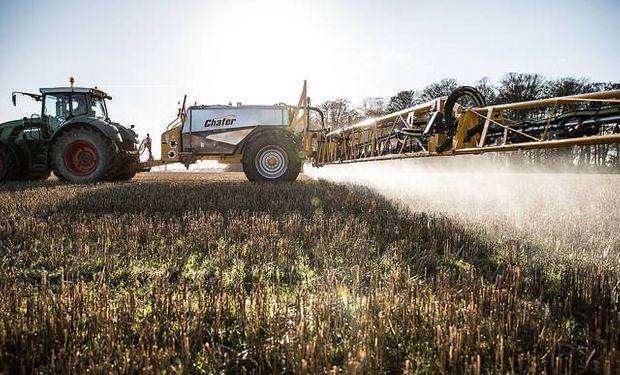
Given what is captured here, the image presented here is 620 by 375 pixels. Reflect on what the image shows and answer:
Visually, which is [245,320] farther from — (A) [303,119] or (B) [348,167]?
(B) [348,167]

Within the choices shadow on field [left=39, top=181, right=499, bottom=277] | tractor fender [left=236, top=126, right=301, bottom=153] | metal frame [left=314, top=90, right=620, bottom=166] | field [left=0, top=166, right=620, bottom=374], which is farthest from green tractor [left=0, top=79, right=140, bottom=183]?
field [left=0, top=166, right=620, bottom=374]

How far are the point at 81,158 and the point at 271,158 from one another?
5.10m

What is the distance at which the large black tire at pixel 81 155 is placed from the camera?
10258mm

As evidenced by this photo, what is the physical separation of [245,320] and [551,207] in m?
7.02

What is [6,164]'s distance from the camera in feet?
35.1

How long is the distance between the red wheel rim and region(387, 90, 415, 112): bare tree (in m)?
32.9

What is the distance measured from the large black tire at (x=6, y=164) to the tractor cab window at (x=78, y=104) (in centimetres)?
199

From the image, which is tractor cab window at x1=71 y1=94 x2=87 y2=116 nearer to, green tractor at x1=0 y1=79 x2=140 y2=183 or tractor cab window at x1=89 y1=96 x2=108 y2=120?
green tractor at x1=0 y1=79 x2=140 y2=183

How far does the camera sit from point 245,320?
6.40ft

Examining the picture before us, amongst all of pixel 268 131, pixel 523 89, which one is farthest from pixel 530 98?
pixel 268 131

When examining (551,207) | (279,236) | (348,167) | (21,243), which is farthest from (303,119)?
(348,167)

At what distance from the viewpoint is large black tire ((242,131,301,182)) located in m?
10.1

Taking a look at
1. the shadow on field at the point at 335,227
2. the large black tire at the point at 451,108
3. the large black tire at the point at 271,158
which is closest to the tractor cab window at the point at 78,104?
the large black tire at the point at 271,158

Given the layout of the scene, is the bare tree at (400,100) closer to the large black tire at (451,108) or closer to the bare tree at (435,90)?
the bare tree at (435,90)
